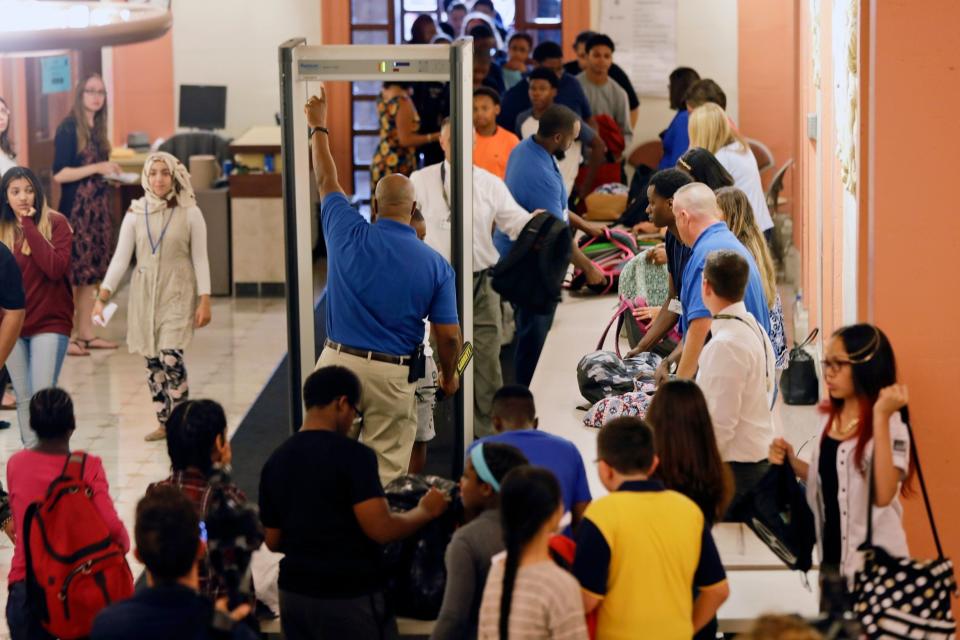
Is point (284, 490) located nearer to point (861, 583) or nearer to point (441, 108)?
point (861, 583)

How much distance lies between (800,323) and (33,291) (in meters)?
5.15

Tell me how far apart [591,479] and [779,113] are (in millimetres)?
9799

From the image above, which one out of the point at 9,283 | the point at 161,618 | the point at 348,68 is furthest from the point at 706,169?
the point at 161,618

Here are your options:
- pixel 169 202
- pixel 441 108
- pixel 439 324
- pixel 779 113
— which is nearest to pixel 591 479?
pixel 439 324

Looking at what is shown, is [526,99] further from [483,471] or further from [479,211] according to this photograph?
[483,471]

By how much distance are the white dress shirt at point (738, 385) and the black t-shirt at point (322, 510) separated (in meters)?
1.20

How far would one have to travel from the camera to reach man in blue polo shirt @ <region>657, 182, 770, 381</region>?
552cm

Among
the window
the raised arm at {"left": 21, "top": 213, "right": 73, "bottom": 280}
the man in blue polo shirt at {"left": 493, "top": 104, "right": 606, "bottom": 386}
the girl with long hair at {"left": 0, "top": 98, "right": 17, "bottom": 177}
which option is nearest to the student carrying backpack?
the raised arm at {"left": 21, "top": 213, "right": 73, "bottom": 280}

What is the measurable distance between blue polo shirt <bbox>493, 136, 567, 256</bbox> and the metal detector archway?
7.45ft

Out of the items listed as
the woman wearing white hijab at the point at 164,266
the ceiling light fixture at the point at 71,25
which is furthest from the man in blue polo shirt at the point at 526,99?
the ceiling light fixture at the point at 71,25

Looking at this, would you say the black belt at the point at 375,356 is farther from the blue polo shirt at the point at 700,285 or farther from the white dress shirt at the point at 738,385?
the white dress shirt at the point at 738,385

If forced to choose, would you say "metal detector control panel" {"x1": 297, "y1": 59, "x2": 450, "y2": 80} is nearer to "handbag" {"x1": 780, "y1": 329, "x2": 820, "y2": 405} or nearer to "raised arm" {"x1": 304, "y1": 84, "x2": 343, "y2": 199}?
"raised arm" {"x1": 304, "y1": 84, "x2": 343, "y2": 199}

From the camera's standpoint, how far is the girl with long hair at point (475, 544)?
13.1 ft

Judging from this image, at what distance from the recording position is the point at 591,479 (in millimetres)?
5953
